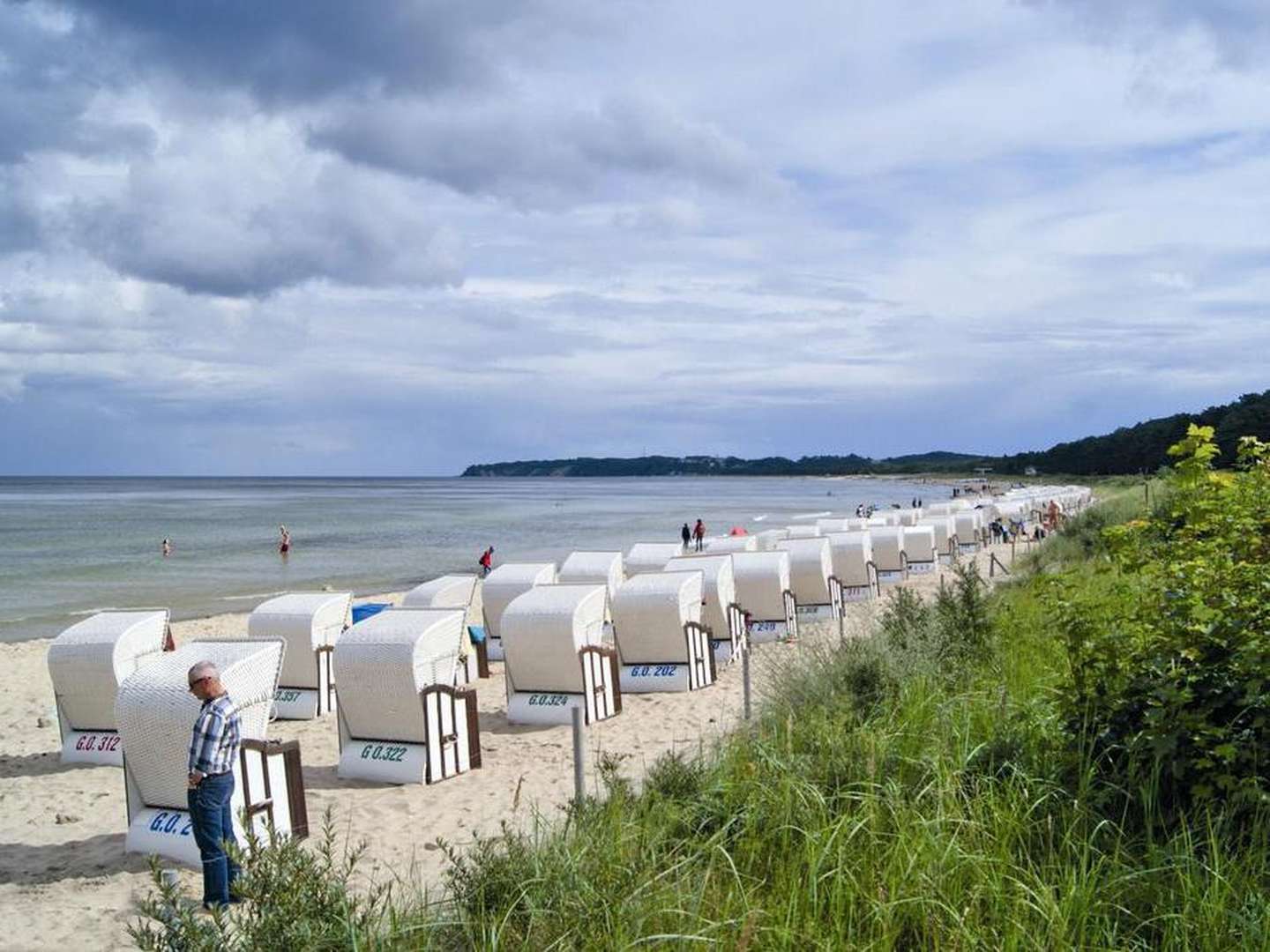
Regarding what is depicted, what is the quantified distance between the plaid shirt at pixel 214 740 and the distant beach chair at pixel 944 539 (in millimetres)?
23373

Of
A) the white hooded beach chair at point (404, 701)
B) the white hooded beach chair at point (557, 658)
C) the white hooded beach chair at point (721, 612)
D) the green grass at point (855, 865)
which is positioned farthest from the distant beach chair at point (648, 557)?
the green grass at point (855, 865)

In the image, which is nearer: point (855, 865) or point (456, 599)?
point (855, 865)

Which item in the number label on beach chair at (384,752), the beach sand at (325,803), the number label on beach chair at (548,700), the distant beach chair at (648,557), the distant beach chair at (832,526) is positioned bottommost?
the beach sand at (325,803)

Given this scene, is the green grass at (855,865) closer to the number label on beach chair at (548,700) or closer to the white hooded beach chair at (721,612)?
the number label on beach chair at (548,700)

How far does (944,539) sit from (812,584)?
12.0 m

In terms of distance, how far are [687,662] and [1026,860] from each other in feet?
27.1

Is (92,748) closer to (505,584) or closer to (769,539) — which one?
(505,584)

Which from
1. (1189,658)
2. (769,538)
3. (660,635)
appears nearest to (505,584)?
(660,635)

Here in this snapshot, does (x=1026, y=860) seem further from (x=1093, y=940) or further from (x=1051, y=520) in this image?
(x=1051, y=520)

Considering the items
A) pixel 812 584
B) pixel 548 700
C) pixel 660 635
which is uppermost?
pixel 660 635

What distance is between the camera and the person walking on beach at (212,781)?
19.2 ft

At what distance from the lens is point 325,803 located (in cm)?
806

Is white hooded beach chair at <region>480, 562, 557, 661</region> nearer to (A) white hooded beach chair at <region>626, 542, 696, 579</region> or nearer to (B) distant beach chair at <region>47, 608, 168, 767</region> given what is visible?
(A) white hooded beach chair at <region>626, 542, 696, 579</region>

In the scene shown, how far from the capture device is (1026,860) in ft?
13.3
